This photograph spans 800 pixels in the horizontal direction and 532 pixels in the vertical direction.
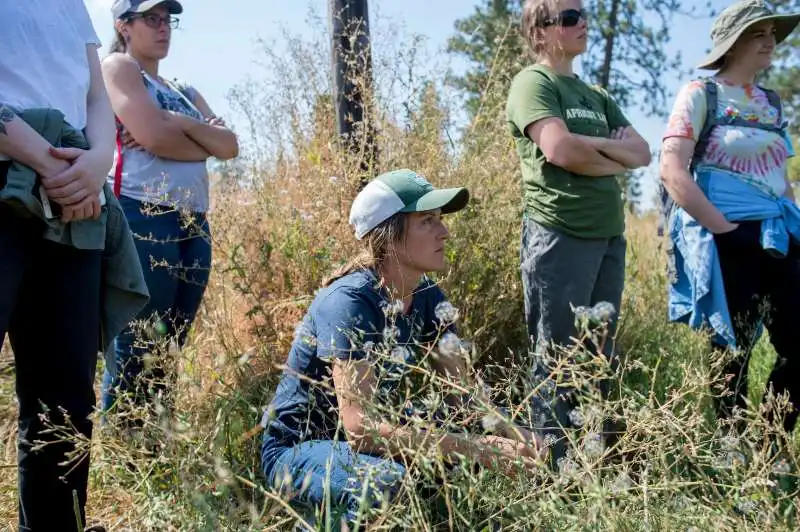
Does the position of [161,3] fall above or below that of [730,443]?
above

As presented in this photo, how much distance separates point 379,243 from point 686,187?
1221mm

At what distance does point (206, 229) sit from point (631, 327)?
6.82 feet

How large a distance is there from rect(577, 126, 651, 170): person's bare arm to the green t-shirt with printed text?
0.07 meters

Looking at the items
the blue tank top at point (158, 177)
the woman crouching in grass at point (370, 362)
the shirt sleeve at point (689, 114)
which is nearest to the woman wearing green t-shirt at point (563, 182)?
the shirt sleeve at point (689, 114)

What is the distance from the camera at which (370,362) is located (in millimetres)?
1895

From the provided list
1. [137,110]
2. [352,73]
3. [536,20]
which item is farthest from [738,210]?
[137,110]

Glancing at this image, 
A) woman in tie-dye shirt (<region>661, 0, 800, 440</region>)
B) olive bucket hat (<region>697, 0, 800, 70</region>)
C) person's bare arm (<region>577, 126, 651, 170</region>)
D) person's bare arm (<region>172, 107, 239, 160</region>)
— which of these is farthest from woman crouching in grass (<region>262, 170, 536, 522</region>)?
olive bucket hat (<region>697, 0, 800, 70</region>)

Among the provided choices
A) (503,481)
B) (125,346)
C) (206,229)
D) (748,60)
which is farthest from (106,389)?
(748,60)

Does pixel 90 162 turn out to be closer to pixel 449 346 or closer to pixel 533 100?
pixel 449 346

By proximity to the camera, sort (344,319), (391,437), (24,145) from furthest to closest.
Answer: (344,319)
(24,145)
(391,437)

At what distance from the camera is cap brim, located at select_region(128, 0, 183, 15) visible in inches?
113

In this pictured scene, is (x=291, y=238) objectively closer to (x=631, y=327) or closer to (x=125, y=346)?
(x=125, y=346)

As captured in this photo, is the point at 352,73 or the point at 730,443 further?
the point at 352,73

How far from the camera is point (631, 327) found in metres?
3.84
